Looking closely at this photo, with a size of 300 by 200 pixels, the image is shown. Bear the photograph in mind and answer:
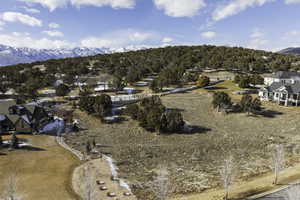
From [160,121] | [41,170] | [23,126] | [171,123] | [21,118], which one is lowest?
[41,170]

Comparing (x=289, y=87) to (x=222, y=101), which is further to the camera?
(x=289, y=87)

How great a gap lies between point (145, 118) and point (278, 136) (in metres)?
24.4

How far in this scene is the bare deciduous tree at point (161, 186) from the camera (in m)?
16.9

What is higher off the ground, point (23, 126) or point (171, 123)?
point (171, 123)

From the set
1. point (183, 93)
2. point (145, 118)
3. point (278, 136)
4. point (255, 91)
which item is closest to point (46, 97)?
point (145, 118)

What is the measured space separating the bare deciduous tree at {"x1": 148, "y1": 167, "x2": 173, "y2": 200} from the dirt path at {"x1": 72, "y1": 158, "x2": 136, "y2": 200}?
256 centimetres

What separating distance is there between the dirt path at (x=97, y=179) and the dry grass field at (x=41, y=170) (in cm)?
76

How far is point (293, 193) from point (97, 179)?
1956 centimetres

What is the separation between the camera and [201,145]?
32906mm

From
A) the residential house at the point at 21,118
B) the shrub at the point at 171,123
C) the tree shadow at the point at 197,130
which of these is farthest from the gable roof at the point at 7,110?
the tree shadow at the point at 197,130

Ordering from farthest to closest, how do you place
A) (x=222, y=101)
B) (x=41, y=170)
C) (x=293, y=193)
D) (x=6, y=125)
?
(x=222, y=101)
(x=6, y=125)
(x=41, y=170)
(x=293, y=193)

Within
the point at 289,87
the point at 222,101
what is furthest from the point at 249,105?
the point at 289,87

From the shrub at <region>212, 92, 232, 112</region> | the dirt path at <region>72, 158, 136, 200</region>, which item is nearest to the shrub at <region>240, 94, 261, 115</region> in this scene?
the shrub at <region>212, 92, 232, 112</region>

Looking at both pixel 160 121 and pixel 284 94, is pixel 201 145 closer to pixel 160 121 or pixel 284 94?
pixel 160 121
